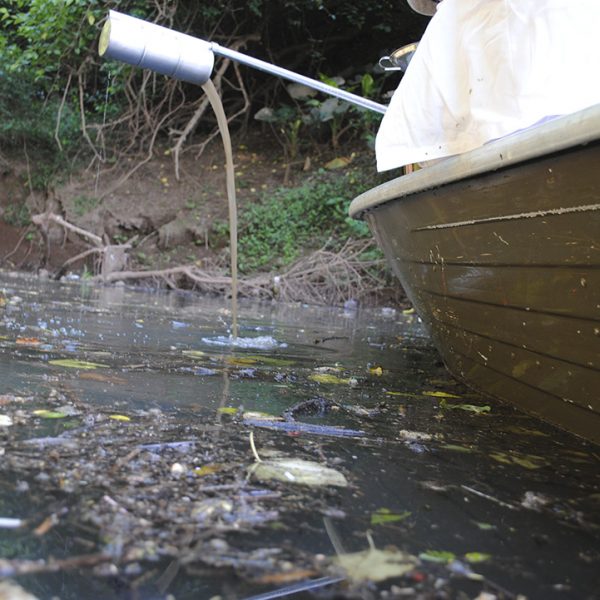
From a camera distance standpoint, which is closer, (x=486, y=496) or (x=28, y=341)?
(x=486, y=496)

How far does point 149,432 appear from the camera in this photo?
51.5 inches

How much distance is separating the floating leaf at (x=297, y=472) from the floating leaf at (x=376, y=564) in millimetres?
263

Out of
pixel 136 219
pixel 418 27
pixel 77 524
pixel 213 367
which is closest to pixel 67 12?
pixel 136 219

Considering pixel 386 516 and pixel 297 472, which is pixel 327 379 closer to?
pixel 297 472

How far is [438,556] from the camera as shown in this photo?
86 cm

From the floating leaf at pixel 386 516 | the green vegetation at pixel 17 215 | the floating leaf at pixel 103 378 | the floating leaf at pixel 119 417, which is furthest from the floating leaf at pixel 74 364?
the green vegetation at pixel 17 215

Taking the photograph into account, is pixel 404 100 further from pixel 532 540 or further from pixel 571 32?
pixel 532 540

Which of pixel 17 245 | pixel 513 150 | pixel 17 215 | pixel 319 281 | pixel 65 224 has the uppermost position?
pixel 17 215

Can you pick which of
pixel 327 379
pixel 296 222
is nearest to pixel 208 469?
pixel 327 379

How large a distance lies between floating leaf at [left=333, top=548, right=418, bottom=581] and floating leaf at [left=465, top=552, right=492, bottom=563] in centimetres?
9

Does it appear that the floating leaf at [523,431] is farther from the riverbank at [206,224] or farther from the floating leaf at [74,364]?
the riverbank at [206,224]

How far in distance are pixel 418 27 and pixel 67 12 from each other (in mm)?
6284

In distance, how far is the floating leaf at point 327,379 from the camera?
224 cm

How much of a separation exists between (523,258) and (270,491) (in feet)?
3.03
